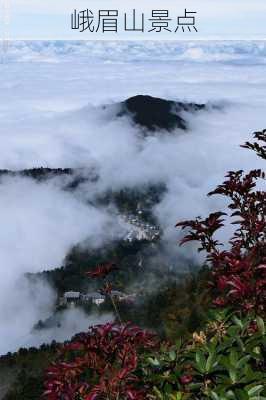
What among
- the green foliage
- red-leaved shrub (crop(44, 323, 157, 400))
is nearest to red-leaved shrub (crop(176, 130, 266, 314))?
the green foliage

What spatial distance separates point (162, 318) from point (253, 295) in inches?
6965

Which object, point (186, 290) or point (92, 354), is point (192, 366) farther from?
point (186, 290)

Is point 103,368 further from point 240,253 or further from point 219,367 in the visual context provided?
point 240,253

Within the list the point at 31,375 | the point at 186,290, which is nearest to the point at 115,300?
the point at 186,290

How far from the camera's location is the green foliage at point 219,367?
5.68 metres

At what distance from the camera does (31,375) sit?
608ft

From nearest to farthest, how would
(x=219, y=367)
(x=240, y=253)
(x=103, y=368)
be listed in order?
(x=219, y=367)
(x=103, y=368)
(x=240, y=253)

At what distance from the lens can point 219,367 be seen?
237 inches

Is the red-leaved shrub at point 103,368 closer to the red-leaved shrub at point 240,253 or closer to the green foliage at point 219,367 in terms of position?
the green foliage at point 219,367

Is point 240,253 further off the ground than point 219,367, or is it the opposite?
point 240,253

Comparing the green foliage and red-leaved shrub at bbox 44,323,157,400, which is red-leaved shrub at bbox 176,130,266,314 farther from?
red-leaved shrub at bbox 44,323,157,400

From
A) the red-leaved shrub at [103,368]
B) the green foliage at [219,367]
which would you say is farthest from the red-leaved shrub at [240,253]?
the red-leaved shrub at [103,368]

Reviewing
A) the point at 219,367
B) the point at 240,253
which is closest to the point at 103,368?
the point at 219,367
